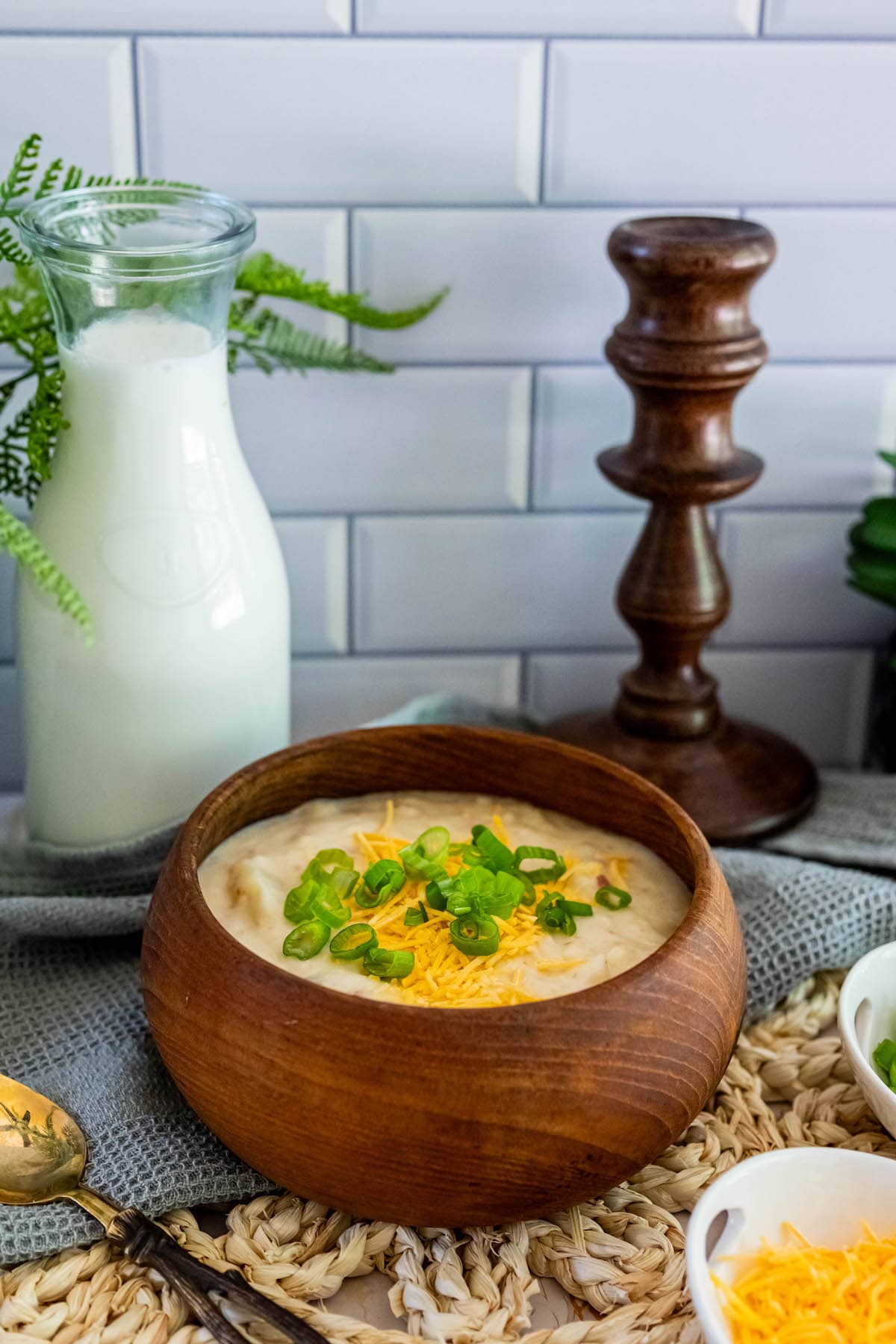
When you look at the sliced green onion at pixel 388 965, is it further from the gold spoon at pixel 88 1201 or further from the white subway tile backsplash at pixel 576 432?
the white subway tile backsplash at pixel 576 432

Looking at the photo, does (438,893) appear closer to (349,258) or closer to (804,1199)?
(804,1199)

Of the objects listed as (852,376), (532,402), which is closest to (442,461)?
(532,402)

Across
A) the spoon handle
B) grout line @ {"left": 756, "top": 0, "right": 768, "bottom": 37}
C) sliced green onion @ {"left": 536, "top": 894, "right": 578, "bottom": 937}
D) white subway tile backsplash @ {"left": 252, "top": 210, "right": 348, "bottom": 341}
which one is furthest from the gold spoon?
grout line @ {"left": 756, "top": 0, "right": 768, "bottom": 37}

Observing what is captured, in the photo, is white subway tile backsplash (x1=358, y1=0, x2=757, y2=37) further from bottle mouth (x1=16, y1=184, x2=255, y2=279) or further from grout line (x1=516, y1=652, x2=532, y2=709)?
grout line (x1=516, y1=652, x2=532, y2=709)

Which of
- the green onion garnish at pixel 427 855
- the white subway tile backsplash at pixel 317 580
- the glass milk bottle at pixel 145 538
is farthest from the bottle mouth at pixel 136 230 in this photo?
the green onion garnish at pixel 427 855

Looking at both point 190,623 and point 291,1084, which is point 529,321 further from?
point 291,1084

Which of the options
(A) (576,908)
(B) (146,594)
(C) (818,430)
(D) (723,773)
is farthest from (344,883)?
(C) (818,430)
